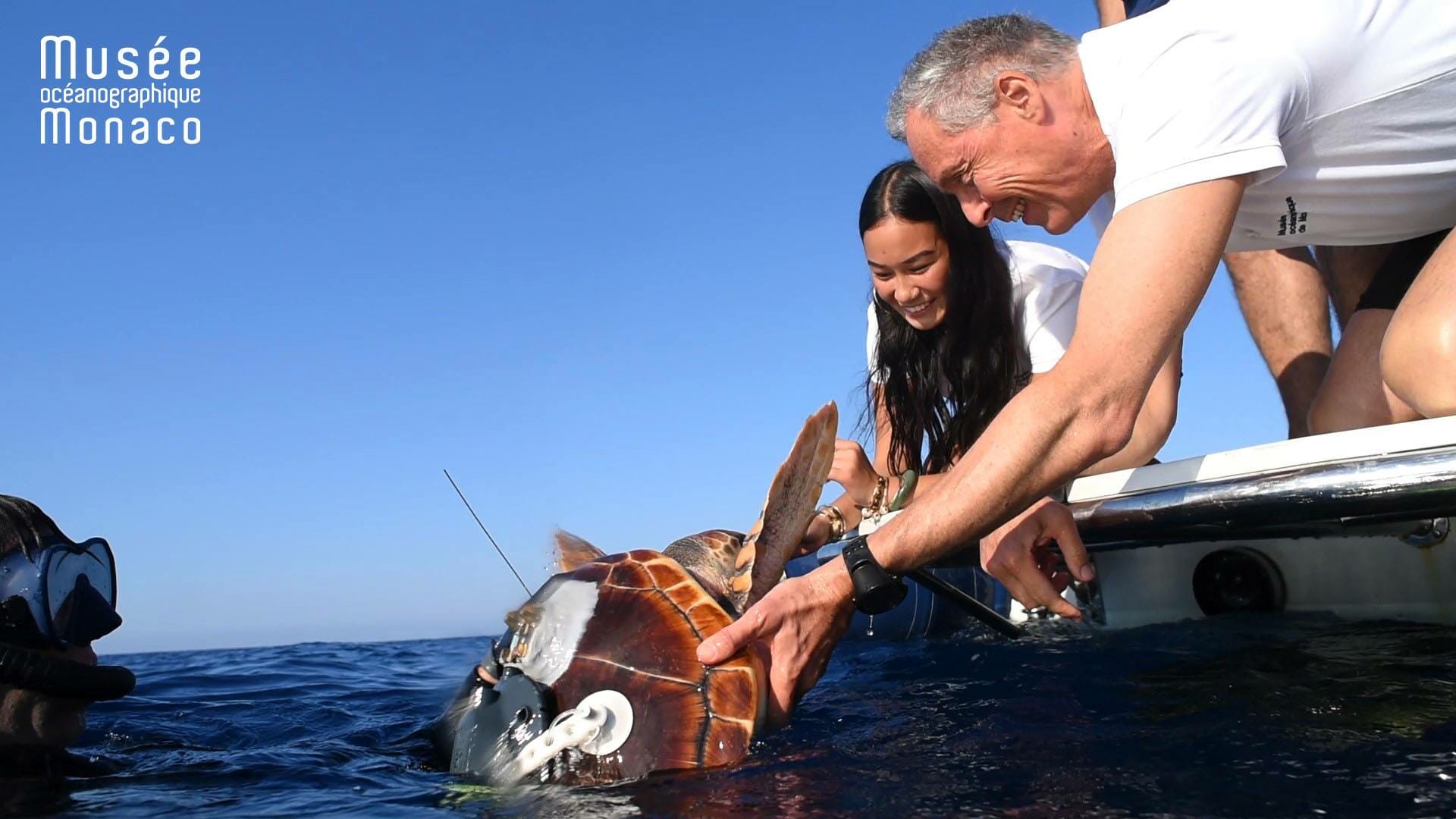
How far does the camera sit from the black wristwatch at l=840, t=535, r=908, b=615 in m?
2.29

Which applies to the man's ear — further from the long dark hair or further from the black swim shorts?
the black swim shorts

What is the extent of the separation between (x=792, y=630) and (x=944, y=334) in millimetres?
1967

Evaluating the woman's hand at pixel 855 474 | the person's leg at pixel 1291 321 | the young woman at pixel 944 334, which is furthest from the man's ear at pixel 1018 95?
the person's leg at pixel 1291 321

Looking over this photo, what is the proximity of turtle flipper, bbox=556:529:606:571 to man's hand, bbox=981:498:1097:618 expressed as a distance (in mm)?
1194

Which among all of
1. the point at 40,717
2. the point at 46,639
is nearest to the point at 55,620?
the point at 46,639

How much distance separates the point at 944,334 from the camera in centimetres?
402

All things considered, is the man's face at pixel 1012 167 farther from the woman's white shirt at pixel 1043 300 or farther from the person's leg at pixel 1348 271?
the person's leg at pixel 1348 271

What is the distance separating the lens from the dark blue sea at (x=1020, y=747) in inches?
72.7

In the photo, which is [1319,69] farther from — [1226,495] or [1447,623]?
[1447,623]

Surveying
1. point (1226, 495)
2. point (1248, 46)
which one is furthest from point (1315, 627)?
point (1248, 46)

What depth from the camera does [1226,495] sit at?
260 centimetres

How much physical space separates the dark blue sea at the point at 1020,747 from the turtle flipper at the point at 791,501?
40 cm

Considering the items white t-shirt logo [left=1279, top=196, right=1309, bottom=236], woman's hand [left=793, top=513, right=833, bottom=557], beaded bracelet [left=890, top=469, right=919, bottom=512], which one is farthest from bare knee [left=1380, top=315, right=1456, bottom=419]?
woman's hand [left=793, top=513, right=833, bottom=557]

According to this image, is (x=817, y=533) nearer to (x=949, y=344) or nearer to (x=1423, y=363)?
(x=949, y=344)
